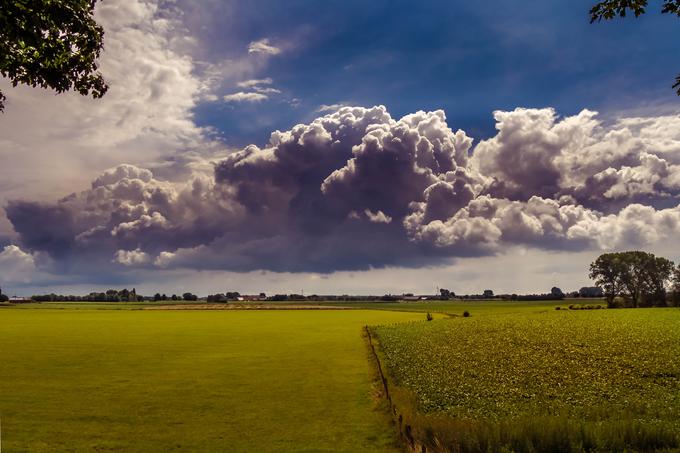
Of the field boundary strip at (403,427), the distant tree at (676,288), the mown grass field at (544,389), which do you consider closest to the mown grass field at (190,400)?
the field boundary strip at (403,427)

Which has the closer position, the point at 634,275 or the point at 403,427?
the point at 403,427

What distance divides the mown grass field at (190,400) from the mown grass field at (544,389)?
329 centimetres

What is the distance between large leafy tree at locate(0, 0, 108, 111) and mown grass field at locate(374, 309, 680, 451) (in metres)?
20.0

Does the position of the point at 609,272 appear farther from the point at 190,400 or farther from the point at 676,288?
the point at 190,400

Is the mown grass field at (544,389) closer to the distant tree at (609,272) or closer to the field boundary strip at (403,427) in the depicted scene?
the field boundary strip at (403,427)

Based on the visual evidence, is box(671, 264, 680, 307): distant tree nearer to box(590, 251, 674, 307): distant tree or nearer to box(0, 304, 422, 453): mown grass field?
box(590, 251, 674, 307): distant tree

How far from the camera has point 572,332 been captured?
56.3 meters

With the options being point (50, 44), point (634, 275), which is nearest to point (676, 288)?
point (634, 275)

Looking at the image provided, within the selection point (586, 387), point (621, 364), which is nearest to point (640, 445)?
point (586, 387)

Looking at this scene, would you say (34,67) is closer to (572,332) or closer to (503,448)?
(503,448)

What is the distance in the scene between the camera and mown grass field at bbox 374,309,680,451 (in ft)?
61.9

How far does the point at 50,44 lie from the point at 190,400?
19.4m

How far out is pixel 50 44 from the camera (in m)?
17.8

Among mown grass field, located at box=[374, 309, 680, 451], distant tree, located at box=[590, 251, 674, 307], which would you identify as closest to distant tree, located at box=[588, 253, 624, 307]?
distant tree, located at box=[590, 251, 674, 307]
